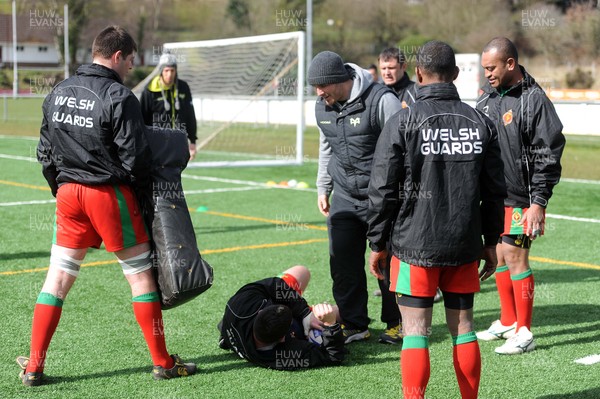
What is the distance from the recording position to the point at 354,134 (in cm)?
579

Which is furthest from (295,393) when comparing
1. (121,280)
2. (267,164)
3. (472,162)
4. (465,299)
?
(267,164)

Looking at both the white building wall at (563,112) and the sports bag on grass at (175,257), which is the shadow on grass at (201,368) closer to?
the sports bag on grass at (175,257)

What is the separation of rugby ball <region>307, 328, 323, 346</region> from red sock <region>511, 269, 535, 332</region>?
1426 mm

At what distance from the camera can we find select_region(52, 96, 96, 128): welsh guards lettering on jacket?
4.80 meters

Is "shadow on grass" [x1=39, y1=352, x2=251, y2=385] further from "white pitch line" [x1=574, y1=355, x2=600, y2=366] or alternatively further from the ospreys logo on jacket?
"white pitch line" [x1=574, y1=355, x2=600, y2=366]

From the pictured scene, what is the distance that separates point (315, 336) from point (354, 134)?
141 cm

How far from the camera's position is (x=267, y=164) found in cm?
1830

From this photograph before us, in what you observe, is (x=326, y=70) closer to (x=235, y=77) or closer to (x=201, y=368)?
(x=201, y=368)

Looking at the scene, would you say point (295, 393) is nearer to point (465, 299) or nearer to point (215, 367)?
point (215, 367)

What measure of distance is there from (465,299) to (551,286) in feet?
12.8

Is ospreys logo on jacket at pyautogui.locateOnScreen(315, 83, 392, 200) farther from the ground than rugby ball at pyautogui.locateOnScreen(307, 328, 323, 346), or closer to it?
farther from the ground

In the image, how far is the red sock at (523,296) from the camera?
5.88 meters

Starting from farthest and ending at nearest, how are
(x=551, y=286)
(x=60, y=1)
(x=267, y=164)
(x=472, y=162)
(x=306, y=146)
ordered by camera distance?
(x=60, y=1)
(x=306, y=146)
(x=267, y=164)
(x=551, y=286)
(x=472, y=162)

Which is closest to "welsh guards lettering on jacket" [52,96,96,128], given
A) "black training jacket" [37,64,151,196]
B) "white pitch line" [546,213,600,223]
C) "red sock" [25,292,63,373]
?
"black training jacket" [37,64,151,196]
